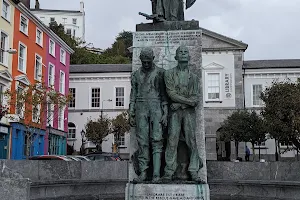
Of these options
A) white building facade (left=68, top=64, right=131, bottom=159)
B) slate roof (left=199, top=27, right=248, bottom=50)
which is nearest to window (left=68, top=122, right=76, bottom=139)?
white building facade (left=68, top=64, right=131, bottom=159)

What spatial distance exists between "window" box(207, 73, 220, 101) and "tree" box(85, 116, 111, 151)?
1061 centimetres

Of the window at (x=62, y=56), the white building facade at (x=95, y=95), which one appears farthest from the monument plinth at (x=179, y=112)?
the white building facade at (x=95, y=95)

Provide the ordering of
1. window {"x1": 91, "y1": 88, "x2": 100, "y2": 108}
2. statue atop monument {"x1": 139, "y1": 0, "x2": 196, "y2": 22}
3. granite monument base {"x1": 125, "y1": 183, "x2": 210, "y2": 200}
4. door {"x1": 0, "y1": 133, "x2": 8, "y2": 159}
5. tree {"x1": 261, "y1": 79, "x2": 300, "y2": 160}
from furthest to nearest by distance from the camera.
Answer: window {"x1": 91, "y1": 88, "x2": 100, "y2": 108} → door {"x1": 0, "y1": 133, "x2": 8, "y2": 159} → tree {"x1": 261, "y1": 79, "x2": 300, "y2": 160} → statue atop monument {"x1": 139, "y1": 0, "x2": 196, "y2": 22} → granite monument base {"x1": 125, "y1": 183, "x2": 210, "y2": 200}

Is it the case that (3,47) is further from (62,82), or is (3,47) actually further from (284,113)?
(284,113)

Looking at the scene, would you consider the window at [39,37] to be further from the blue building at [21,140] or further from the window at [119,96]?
the window at [119,96]

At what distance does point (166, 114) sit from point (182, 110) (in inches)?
12.3

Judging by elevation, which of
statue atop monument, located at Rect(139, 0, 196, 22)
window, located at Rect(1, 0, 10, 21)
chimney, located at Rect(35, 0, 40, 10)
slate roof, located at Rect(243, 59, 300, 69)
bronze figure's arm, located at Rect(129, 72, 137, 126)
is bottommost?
bronze figure's arm, located at Rect(129, 72, 137, 126)

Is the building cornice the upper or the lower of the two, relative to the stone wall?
upper

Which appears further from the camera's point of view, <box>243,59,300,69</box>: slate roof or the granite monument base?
<box>243,59,300,69</box>: slate roof

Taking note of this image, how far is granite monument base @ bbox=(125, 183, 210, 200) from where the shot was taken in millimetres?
7879

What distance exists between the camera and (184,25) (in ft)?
30.2

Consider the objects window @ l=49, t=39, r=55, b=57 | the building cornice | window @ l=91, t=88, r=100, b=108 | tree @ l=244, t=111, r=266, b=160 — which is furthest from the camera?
window @ l=91, t=88, r=100, b=108

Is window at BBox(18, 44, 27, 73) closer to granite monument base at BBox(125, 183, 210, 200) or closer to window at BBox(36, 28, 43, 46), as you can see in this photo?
window at BBox(36, 28, 43, 46)

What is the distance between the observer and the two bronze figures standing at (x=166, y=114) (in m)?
8.15
